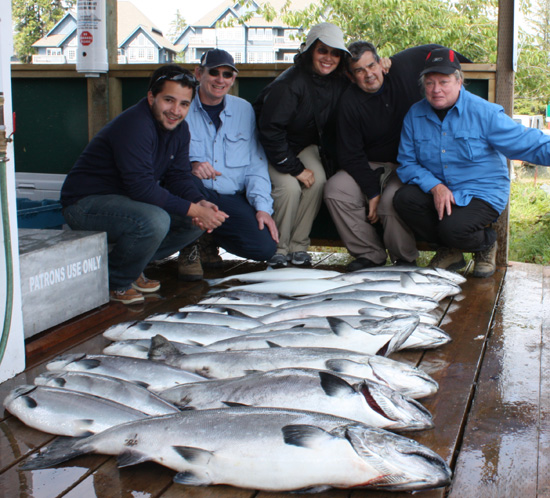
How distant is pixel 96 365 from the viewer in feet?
9.59

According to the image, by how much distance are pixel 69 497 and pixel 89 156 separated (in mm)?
2687

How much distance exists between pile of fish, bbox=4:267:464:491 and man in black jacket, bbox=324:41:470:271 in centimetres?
122

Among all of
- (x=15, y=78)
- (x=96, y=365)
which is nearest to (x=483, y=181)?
(x=96, y=365)

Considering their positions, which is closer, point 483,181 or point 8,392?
point 8,392

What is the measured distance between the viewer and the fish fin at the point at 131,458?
2188 mm

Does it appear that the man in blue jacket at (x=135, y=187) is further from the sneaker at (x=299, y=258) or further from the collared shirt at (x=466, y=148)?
the collared shirt at (x=466, y=148)

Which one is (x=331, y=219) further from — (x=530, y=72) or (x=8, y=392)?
(x=530, y=72)

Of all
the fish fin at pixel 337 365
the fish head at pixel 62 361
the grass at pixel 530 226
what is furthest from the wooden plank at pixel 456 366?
the grass at pixel 530 226

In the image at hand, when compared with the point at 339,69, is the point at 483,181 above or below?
below

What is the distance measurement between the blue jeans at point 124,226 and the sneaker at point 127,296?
33 mm

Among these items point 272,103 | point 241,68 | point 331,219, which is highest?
point 241,68

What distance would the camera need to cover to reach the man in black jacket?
493 centimetres

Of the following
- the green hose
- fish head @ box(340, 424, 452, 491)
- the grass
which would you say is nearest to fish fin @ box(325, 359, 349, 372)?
fish head @ box(340, 424, 452, 491)

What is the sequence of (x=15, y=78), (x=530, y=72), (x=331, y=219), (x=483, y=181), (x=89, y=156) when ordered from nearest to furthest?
(x=89, y=156), (x=483, y=181), (x=331, y=219), (x=15, y=78), (x=530, y=72)
